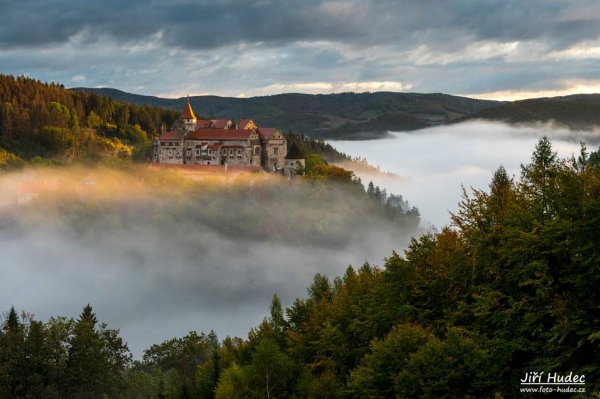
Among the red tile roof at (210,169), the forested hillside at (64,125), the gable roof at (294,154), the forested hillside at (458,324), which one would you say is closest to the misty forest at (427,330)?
the forested hillside at (458,324)

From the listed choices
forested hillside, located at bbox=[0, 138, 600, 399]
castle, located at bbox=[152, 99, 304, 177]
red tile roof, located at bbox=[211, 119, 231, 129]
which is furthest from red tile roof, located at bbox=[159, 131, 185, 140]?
forested hillside, located at bbox=[0, 138, 600, 399]

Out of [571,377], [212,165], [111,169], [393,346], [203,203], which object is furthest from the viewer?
[111,169]

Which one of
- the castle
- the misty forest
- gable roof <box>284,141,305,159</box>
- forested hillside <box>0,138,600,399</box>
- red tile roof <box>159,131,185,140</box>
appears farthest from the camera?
red tile roof <box>159,131,185,140</box>

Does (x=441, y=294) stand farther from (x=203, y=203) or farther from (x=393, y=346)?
(x=203, y=203)

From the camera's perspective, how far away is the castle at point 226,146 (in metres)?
137

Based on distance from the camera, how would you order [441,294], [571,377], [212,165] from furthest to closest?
[212,165], [441,294], [571,377]

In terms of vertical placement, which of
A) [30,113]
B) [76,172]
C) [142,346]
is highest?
[30,113]

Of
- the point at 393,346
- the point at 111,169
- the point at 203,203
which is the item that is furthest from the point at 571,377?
the point at 111,169

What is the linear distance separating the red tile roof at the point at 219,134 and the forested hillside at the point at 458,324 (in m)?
92.5

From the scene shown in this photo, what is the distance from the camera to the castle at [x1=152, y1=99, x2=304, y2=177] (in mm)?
136875

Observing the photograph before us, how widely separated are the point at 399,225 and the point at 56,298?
9356 cm

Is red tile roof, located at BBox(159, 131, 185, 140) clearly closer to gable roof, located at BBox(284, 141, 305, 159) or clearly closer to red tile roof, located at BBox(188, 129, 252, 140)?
red tile roof, located at BBox(188, 129, 252, 140)

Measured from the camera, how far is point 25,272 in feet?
596

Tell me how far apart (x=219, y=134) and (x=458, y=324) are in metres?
114
